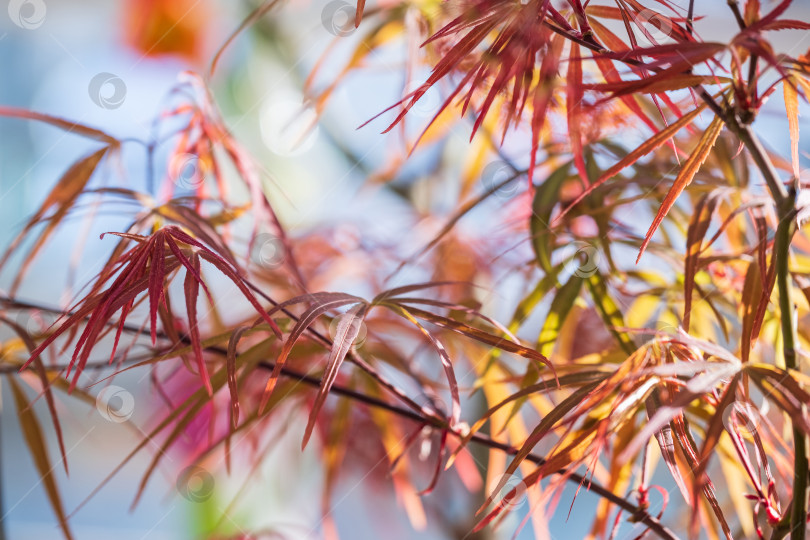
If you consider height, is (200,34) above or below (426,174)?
above

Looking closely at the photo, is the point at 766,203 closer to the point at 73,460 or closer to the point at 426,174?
the point at 426,174

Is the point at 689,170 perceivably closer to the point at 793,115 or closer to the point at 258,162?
the point at 793,115

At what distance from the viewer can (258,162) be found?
0.42 m

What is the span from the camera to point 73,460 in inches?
99.9

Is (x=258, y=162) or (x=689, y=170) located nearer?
(x=689, y=170)

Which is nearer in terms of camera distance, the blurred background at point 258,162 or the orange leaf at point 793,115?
the orange leaf at point 793,115

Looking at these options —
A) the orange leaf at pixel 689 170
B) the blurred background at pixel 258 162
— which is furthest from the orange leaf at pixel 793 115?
the blurred background at pixel 258 162

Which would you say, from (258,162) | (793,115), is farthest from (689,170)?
(258,162)

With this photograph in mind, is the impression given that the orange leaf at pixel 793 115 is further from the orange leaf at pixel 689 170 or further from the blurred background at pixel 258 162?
the blurred background at pixel 258 162

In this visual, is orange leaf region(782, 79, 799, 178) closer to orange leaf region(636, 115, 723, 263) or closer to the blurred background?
orange leaf region(636, 115, 723, 263)

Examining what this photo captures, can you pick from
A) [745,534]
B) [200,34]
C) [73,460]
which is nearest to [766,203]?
[745,534]

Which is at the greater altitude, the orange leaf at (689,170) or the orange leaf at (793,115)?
the orange leaf at (793,115)

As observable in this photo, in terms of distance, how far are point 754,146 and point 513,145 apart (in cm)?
38

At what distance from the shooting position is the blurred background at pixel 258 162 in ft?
1.56
